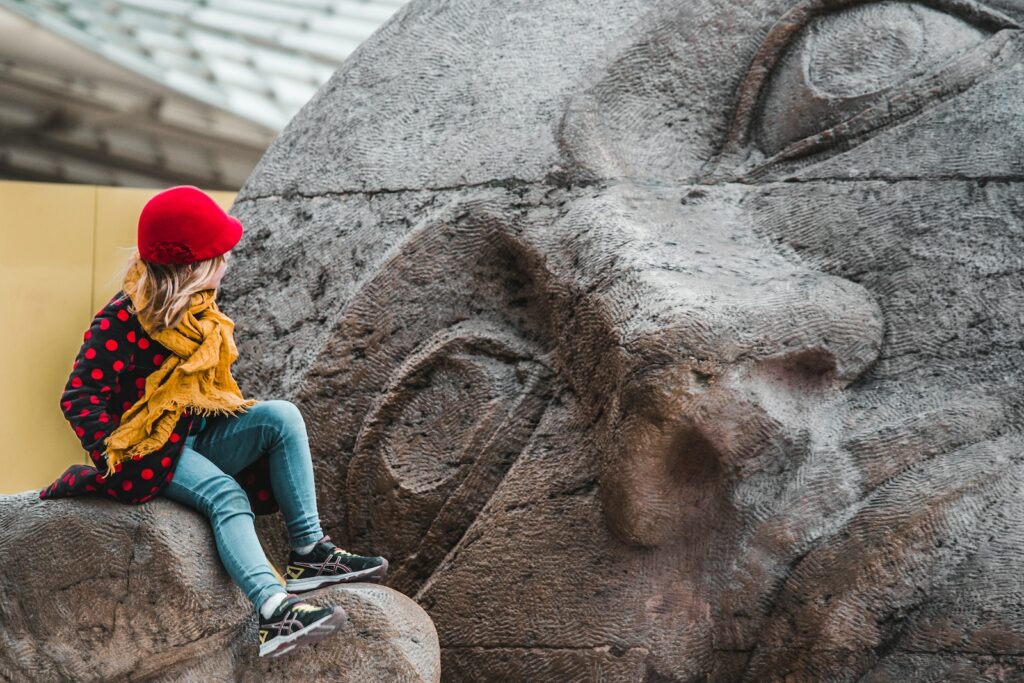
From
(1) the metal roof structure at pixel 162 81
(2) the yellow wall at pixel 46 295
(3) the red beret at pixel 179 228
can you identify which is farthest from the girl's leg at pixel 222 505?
(1) the metal roof structure at pixel 162 81

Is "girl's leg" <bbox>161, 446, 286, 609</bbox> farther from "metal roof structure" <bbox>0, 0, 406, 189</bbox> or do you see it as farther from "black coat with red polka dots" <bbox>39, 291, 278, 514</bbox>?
"metal roof structure" <bbox>0, 0, 406, 189</bbox>

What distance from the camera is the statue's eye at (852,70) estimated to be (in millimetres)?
2881

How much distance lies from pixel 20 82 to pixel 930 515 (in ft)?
16.3

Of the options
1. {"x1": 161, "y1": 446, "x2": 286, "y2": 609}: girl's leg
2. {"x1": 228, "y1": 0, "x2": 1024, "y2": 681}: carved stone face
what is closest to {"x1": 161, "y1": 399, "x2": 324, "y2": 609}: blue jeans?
Result: {"x1": 161, "y1": 446, "x2": 286, "y2": 609}: girl's leg

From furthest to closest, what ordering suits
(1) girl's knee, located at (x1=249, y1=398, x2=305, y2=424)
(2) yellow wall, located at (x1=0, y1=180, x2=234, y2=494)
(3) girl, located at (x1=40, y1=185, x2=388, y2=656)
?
1. (2) yellow wall, located at (x1=0, y1=180, x2=234, y2=494)
2. (1) girl's knee, located at (x1=249, y1=398, x2=305, y2=424)
3. (3) girl, located at (x1=40, y1=185, x2=388, y2=656)

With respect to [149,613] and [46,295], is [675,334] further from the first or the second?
[46,295]

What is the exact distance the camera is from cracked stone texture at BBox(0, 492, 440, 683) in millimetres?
2447

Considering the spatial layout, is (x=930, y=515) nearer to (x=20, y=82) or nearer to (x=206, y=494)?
(x=206, y=494)

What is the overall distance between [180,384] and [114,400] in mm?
116

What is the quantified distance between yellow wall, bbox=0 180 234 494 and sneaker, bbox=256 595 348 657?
10.9ft

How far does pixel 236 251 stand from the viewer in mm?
3322

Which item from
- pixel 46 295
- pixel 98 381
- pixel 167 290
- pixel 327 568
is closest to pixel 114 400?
pixel 98 381

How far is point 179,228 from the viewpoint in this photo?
2436 mm

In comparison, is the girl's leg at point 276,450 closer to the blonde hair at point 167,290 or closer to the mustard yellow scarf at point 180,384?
the mustard yellow scarf at point 180,384
